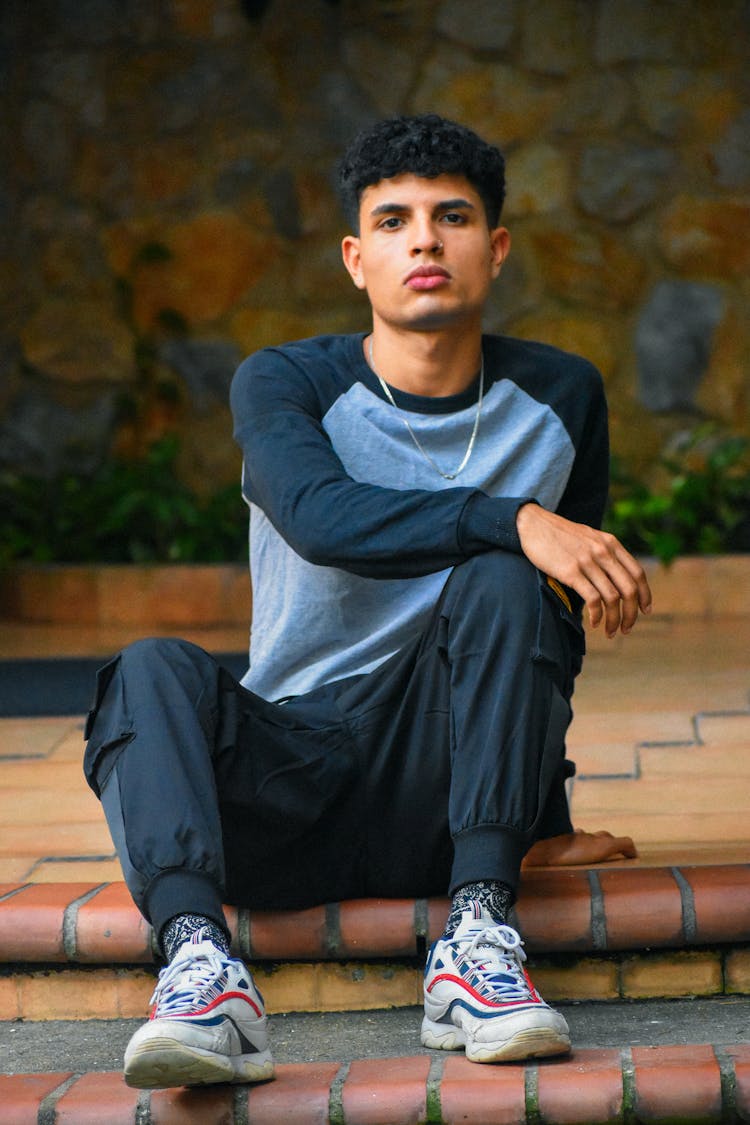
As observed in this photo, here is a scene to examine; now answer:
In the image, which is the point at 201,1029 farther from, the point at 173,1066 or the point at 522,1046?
the point at 522,1046

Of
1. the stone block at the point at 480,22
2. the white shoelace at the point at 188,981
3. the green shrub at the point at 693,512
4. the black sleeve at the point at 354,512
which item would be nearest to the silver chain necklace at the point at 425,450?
Answer: the black sleeve at the point at 354,512

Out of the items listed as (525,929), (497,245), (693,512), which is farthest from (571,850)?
(693,512)

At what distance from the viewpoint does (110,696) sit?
5.63 ft

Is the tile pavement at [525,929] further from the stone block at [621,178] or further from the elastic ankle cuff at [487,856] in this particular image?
the stone block at [621,178]

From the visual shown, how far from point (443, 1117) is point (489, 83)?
4165mm

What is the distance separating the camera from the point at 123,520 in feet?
15.0

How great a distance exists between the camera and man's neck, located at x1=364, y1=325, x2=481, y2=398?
2.02 metres

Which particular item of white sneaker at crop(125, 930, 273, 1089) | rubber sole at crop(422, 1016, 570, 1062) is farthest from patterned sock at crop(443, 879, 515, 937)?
white sneaker at crop(125, 930, 273, 1089)

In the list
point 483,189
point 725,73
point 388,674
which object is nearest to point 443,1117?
point 388,674

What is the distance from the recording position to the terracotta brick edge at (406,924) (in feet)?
5.98

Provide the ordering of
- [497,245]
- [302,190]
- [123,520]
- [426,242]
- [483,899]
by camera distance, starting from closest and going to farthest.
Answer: [483,899] < [426,242] < [497,245] < [123,520] < [302,190]

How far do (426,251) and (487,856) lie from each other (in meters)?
0.82

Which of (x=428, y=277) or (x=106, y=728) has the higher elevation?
(x=428, y=277)

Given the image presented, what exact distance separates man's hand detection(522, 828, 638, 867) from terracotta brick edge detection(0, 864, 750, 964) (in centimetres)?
11
